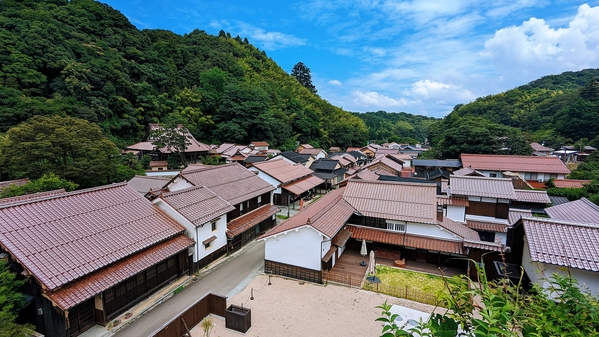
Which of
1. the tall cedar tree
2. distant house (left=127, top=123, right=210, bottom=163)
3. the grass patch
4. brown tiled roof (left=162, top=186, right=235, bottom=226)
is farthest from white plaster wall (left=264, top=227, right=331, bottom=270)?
the tall cedar tree

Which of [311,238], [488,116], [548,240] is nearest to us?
[548,240]

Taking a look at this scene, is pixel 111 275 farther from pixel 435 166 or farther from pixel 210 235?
pixel 435 166

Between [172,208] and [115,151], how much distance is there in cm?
1899

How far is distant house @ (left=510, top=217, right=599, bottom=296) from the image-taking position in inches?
428

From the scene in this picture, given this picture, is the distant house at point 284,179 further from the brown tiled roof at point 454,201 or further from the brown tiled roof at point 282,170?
the brown tiled roof at point 454,201

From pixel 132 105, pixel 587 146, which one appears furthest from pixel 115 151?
pixel 587 146

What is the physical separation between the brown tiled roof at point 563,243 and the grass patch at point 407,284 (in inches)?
173

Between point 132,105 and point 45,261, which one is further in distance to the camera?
point 132,105

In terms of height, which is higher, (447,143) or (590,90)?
(590,90)

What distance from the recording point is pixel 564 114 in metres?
68.2

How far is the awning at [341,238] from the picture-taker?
17050 mm

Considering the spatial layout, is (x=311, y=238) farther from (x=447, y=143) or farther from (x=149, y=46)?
(x=149, y=46)

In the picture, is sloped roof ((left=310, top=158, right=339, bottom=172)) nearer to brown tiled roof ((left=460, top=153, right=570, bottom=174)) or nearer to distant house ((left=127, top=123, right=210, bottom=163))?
brown tiled roof ((left=460, top=153, right=570, bottom=174))

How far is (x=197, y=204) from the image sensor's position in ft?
59.0
